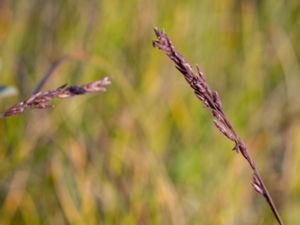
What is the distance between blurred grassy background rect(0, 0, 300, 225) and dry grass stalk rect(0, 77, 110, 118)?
3.19ft

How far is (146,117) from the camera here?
236cm

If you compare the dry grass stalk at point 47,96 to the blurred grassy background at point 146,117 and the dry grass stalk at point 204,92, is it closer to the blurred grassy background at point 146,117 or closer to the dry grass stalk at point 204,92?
the dry grass stalk at point 204,92

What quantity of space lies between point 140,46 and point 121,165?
67 centimetres

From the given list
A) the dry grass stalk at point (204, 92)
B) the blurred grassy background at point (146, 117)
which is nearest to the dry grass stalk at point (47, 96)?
the dry grass stalk at point (204, 92)

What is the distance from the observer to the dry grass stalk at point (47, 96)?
0.82m

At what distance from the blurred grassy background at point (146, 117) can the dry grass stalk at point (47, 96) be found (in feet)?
3.19

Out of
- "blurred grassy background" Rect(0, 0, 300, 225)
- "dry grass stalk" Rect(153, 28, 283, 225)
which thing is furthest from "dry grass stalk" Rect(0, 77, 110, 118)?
"blurred grassy background" Rect(0, 0, 300, 225)

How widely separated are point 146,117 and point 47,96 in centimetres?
152

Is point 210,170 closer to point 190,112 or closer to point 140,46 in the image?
point 190,112

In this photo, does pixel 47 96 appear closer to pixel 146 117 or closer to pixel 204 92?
pixel 204 92

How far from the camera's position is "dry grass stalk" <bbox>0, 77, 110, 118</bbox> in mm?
821

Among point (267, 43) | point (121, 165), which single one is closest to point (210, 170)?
point (121, 165)

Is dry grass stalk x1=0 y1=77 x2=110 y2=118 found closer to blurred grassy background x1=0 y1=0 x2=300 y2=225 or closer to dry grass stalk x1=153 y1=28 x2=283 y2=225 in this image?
dry grass stalk x1=153 y1=28 x2=283 y2=225

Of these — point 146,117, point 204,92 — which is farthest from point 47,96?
point 146,117
